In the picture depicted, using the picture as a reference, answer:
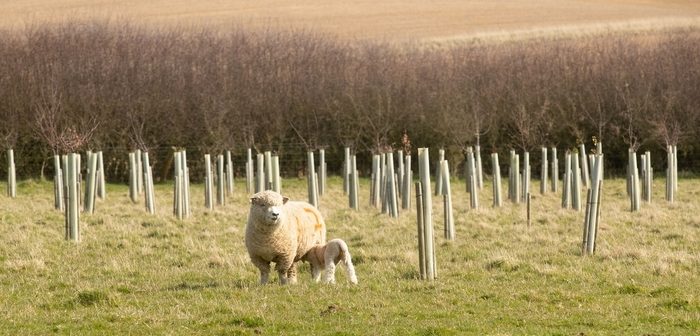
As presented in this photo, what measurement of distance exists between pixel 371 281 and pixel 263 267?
1217mm

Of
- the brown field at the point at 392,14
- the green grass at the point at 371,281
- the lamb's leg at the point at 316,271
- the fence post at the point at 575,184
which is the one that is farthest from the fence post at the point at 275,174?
the brown field at the point at 392,14

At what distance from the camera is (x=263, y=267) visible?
1327 centimetres

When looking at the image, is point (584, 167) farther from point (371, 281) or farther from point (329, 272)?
point (329, 272)

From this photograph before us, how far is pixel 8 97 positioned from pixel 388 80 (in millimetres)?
14240

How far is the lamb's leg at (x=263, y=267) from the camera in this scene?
521 inches

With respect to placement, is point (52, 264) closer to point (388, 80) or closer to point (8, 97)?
point (8, 97)

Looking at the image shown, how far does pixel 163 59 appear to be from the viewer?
47500 millimetres

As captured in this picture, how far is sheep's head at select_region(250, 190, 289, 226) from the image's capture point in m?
12.7

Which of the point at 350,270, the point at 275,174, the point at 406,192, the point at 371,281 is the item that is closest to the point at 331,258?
the point at 350,270

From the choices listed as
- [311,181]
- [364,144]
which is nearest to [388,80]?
[364,144]

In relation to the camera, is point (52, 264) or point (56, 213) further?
point (56, 213)

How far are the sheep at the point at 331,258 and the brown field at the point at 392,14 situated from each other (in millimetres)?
42225

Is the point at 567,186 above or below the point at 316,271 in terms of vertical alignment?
above

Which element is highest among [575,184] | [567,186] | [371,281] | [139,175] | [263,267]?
[139,175]
